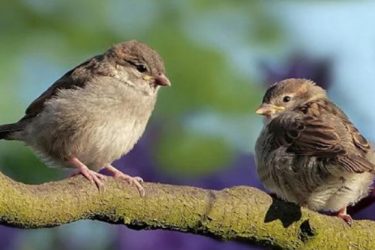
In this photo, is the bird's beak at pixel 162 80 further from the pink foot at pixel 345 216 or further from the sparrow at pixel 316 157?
the pink foot at pixel 345 216

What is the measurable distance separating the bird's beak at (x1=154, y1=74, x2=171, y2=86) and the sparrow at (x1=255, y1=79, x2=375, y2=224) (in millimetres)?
284

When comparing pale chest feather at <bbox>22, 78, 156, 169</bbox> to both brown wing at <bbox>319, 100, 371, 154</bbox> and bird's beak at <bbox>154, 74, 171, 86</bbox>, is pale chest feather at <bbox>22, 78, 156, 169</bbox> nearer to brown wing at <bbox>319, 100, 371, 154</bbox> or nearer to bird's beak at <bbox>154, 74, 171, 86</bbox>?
bird's beak at <bbox>154, 74, 171, 86</bbox>

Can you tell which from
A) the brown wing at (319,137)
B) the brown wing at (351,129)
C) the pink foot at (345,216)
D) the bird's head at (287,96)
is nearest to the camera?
the pink foot at (345,216)

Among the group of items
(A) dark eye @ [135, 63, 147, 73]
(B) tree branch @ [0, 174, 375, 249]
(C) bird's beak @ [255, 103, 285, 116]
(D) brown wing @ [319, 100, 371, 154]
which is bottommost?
(B) tree branch @ [0, 174, 375, 249]

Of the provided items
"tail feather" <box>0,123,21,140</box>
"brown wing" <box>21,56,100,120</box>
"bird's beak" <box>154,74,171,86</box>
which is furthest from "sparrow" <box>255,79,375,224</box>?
"tail feather" <box>0,123,21,140</box>

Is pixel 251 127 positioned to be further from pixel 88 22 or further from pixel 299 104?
pixel 88 22

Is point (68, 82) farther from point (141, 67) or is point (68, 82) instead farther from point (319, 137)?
point (319, 137)

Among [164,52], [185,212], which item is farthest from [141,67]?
[185,212]

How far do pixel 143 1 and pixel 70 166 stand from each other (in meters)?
0.64

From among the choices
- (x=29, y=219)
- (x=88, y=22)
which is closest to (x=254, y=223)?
(x=29, y=219)

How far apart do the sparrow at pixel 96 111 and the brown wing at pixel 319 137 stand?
376 millimetres

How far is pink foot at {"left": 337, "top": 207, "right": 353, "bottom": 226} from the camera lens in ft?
8.63

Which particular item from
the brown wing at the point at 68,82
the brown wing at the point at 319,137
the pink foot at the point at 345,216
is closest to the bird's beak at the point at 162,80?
the brown wing at the point at 68,82

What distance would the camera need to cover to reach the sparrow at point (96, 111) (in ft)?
10.7
